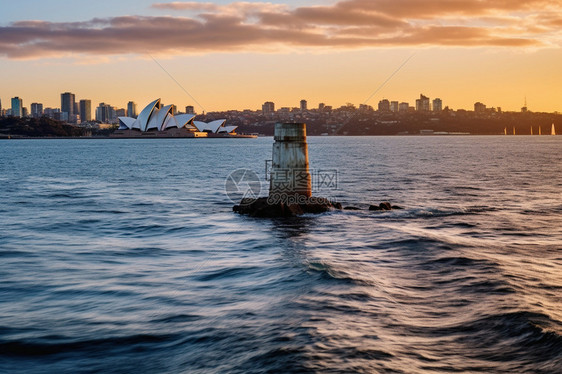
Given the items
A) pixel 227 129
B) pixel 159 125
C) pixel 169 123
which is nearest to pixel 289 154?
pixel 159 125

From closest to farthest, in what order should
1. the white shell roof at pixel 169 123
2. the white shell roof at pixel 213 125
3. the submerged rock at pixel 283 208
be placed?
the submerged rock at pixel 283 208 → the white shell roof at pixel 169 123 → the white shell roof at pixel 213 125

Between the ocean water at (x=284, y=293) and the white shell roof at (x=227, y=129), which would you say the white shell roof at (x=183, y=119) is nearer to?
the white shell roof at (x=227, y=129)

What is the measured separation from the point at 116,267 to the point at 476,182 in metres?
26.1

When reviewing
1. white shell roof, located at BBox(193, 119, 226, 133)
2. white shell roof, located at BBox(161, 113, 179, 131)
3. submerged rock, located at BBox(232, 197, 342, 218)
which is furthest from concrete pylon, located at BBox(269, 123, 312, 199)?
white shell roof, located at BBox(193, 119, 226, 133)

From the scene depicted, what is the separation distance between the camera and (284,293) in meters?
9.84

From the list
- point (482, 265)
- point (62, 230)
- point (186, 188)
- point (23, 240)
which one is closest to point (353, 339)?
point (482, 265)

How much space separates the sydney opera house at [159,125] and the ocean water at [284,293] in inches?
5111

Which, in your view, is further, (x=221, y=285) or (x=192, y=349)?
(x=221, y=285)

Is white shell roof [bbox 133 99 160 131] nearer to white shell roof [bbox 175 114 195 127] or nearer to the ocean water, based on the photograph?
white shell roof [bbox 175 114 195 127]

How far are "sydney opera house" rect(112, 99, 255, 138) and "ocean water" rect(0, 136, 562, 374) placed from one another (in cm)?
12983

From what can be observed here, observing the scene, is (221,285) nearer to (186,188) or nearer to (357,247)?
(357,247)

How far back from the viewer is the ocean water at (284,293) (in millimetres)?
7137

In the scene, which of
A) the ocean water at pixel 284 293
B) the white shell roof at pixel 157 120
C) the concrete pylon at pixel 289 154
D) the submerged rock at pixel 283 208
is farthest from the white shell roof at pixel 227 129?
the concrete pylon at pixel 289 154

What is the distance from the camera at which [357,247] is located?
13.8m
